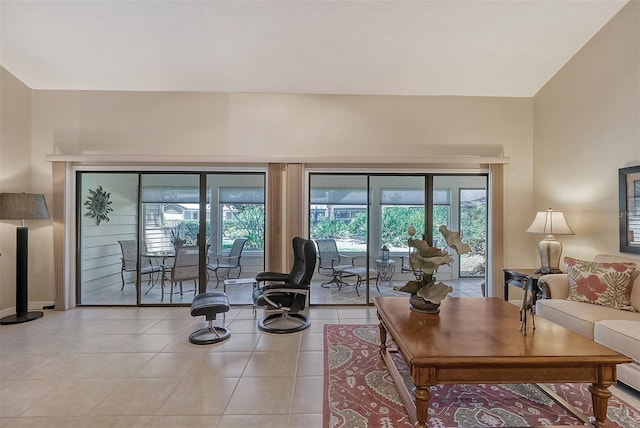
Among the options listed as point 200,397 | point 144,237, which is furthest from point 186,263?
point 200,397

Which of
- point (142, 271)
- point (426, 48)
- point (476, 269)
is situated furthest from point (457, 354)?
point (476, 269)

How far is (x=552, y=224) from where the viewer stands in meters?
3.82

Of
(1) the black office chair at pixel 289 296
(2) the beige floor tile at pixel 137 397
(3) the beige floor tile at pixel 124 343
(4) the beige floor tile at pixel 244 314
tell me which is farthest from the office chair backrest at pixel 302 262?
(2) the beige floor tile at pixel 137 397

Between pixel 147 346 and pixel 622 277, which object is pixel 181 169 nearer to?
pixel 147 346

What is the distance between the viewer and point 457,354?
1.75m

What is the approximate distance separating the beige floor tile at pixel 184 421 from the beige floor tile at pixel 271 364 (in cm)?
60

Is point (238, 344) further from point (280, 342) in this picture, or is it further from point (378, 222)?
point (378, 222)

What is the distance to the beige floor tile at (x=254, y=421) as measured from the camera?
201 cm

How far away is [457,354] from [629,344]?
1643 mm

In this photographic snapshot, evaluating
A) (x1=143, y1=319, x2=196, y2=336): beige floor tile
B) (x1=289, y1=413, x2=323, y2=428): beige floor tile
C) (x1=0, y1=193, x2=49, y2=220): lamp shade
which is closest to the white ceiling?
(x1=0, y1=193, x2=49, y2=220): lamp shade

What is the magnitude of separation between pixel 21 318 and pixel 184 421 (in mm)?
3509

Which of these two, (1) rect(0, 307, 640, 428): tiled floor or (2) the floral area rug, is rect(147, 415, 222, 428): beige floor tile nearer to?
(1) rect(0, 307, 640, 428): tiled floor

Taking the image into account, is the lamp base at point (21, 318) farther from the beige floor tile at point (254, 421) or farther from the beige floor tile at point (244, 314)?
the beige floor tile at point (254, 421)

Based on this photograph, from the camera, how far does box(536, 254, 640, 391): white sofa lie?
2.33m
